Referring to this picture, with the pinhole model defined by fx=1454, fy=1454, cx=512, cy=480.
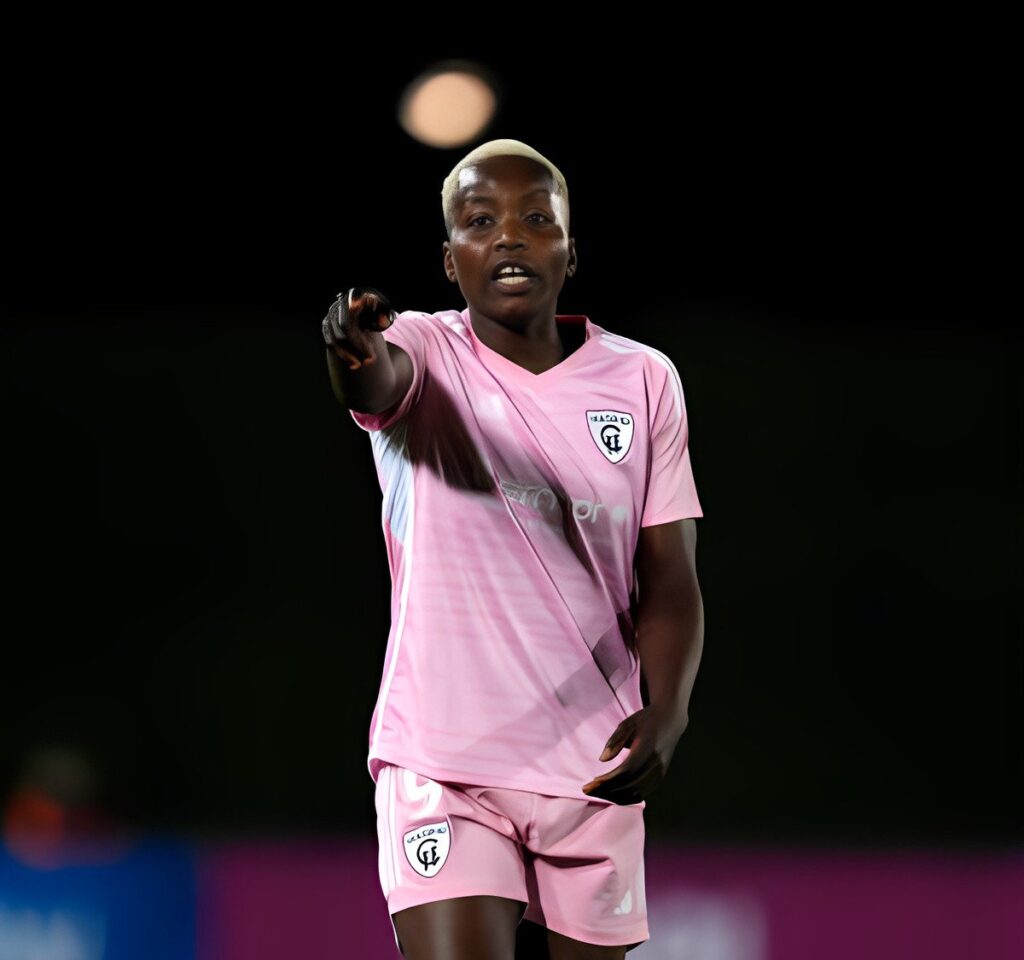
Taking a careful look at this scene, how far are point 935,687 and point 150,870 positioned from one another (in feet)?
8.42

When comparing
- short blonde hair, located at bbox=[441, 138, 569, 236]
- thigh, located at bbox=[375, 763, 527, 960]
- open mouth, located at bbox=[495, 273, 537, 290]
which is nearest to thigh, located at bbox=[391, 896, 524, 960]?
thigh, located at bbox=[375, 763, 527, 960]

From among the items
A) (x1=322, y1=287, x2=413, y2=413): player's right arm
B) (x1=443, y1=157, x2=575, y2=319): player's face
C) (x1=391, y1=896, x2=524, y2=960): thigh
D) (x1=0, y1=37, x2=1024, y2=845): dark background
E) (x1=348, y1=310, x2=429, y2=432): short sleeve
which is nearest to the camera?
(x1=322, y1=287, x2=413, y2=413): player's right arm

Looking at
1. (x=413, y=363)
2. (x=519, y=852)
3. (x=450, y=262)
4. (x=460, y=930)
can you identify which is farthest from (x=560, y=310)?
(x=460, y=930)

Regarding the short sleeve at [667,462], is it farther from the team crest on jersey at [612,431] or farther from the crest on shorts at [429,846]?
the crest on shorts at [429,846]

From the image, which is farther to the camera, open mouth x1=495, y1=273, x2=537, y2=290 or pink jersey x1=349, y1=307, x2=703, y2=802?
open mouth x1=495, y1=273, x2=537, y2=290

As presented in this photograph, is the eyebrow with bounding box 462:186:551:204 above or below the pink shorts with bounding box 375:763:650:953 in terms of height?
above

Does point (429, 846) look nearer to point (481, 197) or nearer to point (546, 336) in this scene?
point (546, 336)

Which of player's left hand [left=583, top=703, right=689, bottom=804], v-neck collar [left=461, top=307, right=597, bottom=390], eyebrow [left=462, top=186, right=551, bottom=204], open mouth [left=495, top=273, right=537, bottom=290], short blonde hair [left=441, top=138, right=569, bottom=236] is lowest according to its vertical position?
player's left hand [left=583, top=703, right=689, bottom=804]

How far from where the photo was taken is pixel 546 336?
7.15 ft

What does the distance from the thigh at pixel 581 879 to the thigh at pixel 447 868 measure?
2.0 inches

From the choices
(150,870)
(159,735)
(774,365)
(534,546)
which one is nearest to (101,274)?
(159,735)

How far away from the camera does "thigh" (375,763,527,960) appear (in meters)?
1.84

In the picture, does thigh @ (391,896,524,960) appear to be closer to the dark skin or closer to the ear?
the dark skin

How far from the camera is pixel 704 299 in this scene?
4.96 metres
